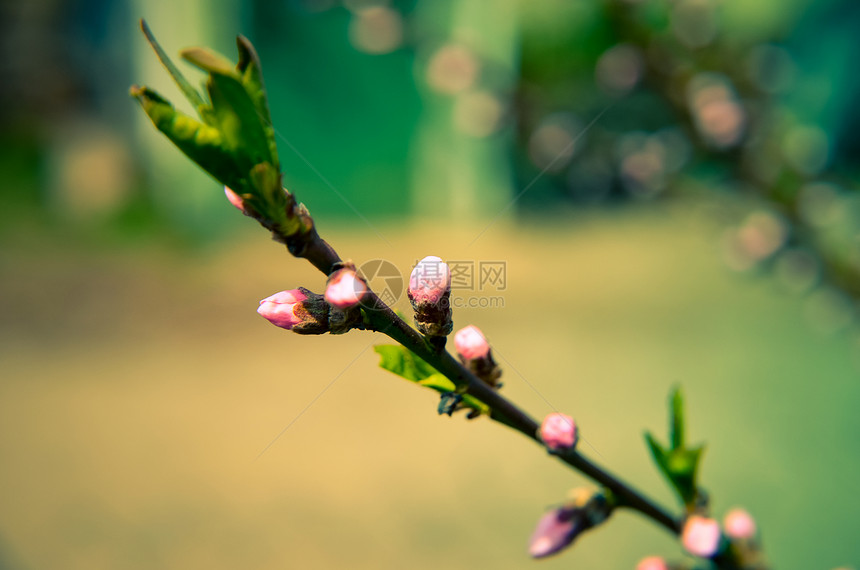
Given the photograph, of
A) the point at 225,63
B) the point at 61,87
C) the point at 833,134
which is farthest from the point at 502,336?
the point at 61,87

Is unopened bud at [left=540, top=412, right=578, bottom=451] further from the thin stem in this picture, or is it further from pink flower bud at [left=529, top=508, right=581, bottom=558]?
pink flower bud at [left=529, top=508, right=581, bottom=558]

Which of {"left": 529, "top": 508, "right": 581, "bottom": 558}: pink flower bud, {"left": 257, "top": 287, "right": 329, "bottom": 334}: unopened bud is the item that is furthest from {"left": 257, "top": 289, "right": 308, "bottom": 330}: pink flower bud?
{"left": 529, "top": 508, "right": 581, "bottom": 558}: pink flower bud

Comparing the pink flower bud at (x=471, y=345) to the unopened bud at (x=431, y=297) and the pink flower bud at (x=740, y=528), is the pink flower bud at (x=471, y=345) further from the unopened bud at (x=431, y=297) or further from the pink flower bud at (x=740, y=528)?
the pink flower bud at (x=740, y=528)

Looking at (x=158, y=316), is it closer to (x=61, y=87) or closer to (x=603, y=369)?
(x=603, y=369)

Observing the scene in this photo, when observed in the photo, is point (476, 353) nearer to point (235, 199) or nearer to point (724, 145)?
point (235, 199)

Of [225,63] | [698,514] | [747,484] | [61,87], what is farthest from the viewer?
[61,87]
